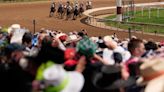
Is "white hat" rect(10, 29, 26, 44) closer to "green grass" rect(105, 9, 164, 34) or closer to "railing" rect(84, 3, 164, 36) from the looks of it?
"railing" rect(84, 3, 164, 36)

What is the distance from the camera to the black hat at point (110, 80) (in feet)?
15.9

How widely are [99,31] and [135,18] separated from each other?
5782mm

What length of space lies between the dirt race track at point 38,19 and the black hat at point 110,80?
56.4 ft

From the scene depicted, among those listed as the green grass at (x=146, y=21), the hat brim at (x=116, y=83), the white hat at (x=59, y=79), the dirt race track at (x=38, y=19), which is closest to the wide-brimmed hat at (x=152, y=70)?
the hat brim at (x=116, y=83)

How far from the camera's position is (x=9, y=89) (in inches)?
190

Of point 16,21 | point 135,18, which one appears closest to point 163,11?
point 135,18

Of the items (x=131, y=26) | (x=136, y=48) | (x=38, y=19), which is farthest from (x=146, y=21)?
(x=136, y=48)

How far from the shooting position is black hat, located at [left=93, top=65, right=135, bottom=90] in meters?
4.86

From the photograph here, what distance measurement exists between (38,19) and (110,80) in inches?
1119

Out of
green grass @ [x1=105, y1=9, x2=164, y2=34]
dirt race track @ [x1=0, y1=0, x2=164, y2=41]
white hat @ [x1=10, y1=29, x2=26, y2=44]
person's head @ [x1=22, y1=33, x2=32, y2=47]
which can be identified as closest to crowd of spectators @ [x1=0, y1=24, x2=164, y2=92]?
person's head @ [x1=22, y1=33, x2=32, y2=47]

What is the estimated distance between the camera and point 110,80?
489cm

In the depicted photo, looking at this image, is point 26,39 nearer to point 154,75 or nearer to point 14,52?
point 14,52

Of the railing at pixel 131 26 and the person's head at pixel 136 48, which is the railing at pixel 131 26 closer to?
the railing at pixel 131 26

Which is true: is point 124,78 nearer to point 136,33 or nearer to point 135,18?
point 136,33
